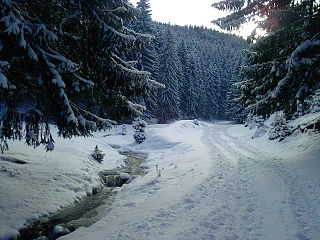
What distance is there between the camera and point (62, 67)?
18.0 ft

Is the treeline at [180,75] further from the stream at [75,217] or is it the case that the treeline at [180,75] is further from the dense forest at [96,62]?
the stream at [75,217]

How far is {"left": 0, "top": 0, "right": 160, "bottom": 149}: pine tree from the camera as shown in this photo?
4918 mm

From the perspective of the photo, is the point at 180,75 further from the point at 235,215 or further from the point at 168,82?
the point at 235,215

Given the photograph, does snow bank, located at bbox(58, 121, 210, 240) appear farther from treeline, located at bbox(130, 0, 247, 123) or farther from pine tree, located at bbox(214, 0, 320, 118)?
treeline, located at bbox(130, 0, 247, 123)

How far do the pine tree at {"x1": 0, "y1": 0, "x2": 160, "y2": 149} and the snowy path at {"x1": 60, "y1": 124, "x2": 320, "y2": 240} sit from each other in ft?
9.42

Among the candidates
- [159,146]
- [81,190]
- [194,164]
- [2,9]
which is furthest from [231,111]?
[2,9]

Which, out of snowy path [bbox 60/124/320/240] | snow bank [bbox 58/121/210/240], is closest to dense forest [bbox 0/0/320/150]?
snow bank [bbox 58/121/210/240]

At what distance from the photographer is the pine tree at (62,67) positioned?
492cm

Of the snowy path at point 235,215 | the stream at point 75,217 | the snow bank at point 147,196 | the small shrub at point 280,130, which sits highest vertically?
the small shrub at point 280,130

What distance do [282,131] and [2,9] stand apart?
16.8 meters

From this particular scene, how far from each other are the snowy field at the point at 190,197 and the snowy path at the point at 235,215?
20 mm

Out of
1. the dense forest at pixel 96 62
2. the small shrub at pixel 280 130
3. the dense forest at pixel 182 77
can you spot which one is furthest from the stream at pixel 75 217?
the dense forest at pixel 182 77

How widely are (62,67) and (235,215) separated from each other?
5.54 meters

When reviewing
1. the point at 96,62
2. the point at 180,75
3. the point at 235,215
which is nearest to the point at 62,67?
the point at 96,62
